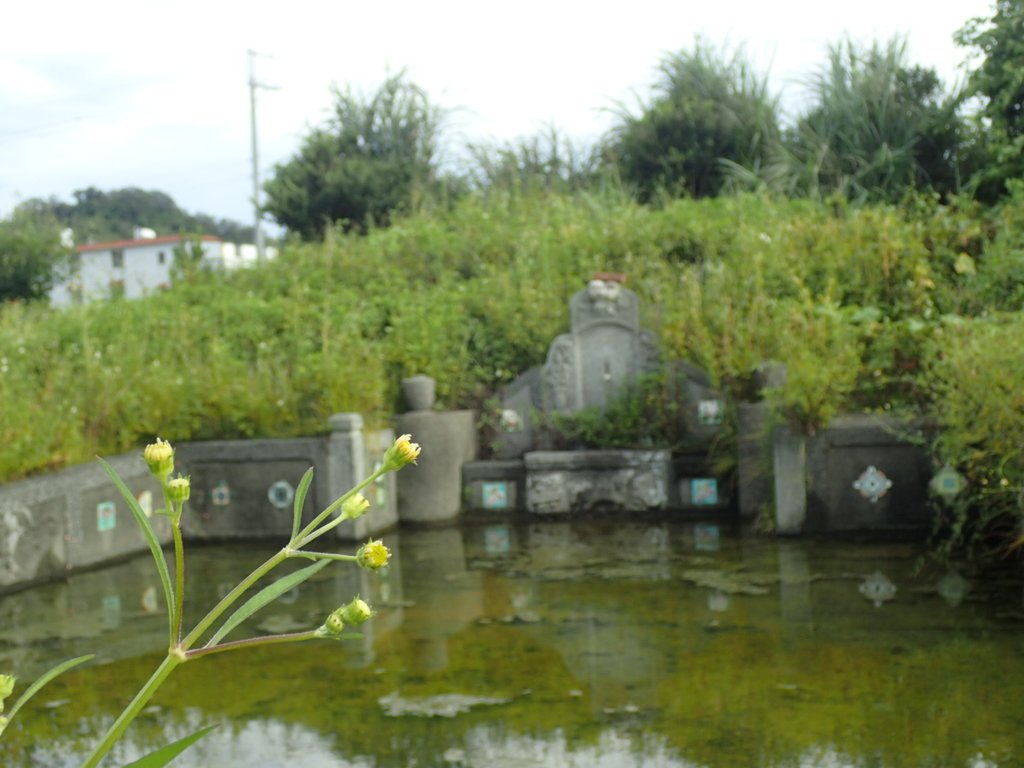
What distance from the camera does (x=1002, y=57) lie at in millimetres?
13289

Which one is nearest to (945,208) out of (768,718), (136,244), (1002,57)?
(1002,57)

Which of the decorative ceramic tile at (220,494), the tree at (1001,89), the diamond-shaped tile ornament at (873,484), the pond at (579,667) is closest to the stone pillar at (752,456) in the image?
the diamond-shaped tile ornament at (873,484)

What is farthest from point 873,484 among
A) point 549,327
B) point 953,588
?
point 549,327

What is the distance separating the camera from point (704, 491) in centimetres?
874

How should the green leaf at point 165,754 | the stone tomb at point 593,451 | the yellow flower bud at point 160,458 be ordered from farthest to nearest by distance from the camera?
the stone tomb at point 593,451 < the yellow flower bud at point 160,458 < the green leaf at point 165,754

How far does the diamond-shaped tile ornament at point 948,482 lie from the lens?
7.04m

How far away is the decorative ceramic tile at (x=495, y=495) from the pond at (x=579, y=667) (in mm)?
1873

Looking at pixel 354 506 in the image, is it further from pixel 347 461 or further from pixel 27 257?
pixel 27 257

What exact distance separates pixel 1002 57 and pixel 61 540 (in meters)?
11.4

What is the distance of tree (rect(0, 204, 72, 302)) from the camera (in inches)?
914

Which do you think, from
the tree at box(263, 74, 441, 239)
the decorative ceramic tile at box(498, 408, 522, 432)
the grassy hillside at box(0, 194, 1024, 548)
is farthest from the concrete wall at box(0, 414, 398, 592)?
the tree at box(263, 74, 441, 239)

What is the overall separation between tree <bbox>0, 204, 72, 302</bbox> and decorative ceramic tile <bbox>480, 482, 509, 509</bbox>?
1653 centimetres

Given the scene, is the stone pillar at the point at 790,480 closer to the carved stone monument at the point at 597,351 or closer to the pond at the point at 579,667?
the pond at the point at 579,667

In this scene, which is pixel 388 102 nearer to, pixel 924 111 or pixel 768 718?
pixel 924 111
